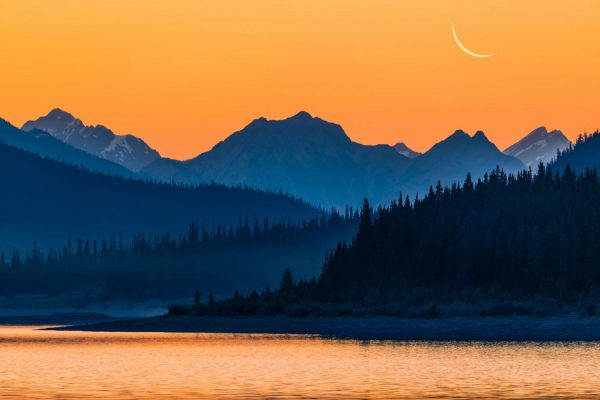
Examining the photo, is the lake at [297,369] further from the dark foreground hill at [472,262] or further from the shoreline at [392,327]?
the dark foreground hill at [472,262]

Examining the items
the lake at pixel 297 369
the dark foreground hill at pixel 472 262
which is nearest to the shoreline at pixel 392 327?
the dark foreground hill at pixel 472 262

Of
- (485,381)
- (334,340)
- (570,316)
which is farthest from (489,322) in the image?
(485,381)

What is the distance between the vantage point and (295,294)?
172000 millimetres

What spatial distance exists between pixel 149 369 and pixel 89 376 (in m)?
6.31

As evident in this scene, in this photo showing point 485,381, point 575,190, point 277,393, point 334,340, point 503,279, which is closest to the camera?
point 277,393

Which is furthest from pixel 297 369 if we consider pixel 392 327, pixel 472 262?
pixel 472 262

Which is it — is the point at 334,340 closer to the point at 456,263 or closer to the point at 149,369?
the point at 149,369

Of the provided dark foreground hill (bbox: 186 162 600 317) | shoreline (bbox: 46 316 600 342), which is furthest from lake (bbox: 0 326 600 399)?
dark foreground hill (bbox: 186 162 600 317)

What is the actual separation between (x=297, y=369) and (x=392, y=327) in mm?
52628

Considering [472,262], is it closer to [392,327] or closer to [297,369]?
[392,327]

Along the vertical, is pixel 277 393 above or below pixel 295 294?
below

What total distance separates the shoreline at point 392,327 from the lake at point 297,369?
9.54 m

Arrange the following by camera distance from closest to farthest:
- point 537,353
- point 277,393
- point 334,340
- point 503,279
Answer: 1. point 277,393
2. point 537,353
3. point 334,340
4. point 503,279

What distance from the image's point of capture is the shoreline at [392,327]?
119750 millimetres
